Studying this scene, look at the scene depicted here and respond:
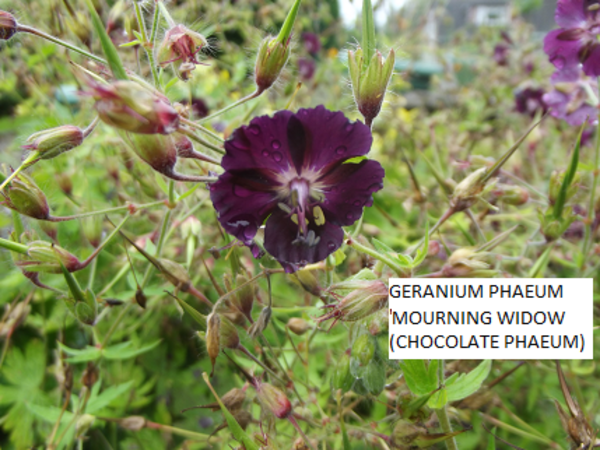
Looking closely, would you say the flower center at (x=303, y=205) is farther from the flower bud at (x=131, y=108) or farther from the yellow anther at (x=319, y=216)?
the flower bud at (x=131, y=108)

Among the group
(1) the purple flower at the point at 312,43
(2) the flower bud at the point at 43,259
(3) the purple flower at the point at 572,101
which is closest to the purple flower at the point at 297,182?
(2) the flower bud at the point at 43,259

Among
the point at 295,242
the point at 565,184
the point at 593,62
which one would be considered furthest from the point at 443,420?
the point at 593,62

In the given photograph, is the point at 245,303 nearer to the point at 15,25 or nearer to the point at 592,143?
the point at 15,25

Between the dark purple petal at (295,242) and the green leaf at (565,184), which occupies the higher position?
the green leaf at (565,184)

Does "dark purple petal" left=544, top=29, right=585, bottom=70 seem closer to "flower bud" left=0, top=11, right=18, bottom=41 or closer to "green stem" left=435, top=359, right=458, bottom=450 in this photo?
"green stem" left=435, top=359, right=458, bottom=450

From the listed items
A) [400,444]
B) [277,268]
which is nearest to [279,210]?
[277,268]

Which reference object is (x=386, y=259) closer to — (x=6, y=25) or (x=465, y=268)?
(x=465, y=268)
